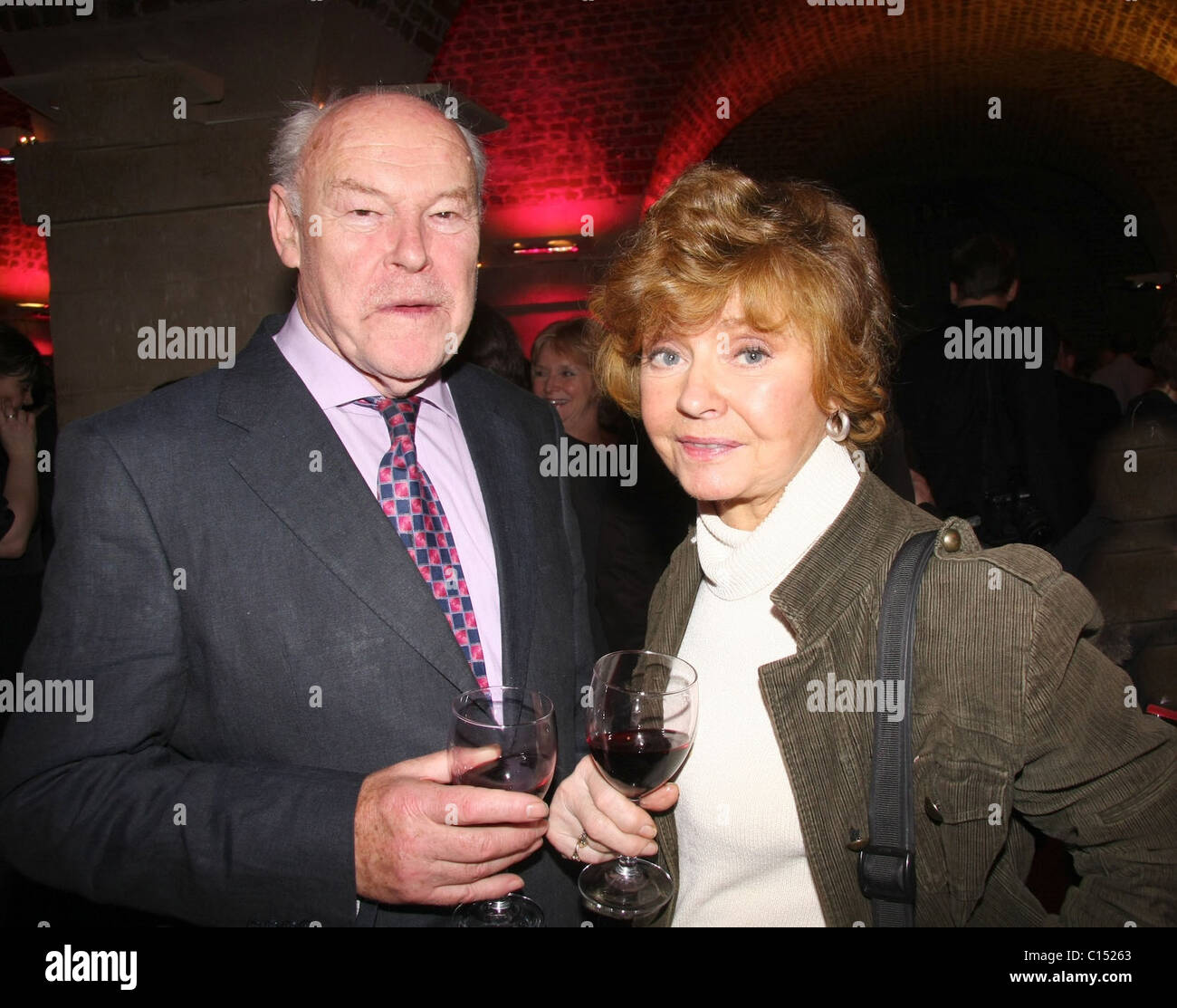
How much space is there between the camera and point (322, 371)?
1.81 m

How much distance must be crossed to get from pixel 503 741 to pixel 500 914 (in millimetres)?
489

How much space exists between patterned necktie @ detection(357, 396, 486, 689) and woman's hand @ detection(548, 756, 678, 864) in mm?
280

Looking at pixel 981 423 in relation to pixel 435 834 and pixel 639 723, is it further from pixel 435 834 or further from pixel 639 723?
pixel 435 834

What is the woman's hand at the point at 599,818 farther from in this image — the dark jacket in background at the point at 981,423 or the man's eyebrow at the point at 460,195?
the dark jacket in background at the point at 981,423

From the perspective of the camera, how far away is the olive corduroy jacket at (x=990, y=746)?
129 cm

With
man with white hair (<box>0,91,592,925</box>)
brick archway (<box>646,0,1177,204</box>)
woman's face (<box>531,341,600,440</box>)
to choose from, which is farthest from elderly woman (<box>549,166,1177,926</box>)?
brick archway (<box>646,0,1177,204</box>)

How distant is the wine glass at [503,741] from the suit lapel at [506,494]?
0.32 m

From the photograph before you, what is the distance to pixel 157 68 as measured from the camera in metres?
3.90

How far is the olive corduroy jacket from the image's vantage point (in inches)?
51.0

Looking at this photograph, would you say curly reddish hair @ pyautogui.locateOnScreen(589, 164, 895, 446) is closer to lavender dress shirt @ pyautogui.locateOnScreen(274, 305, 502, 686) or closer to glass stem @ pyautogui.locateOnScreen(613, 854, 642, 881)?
lavender dress shirt @ pyautogui.locateOnScreen(274, 305, 502, 686)

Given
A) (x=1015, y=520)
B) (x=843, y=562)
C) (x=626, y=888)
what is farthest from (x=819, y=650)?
(x=1015, y=520)

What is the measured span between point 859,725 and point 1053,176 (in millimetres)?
17354

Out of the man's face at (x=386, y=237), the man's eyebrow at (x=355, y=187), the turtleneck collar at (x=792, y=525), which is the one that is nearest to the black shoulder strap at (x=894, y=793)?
the turtleneck collar at (x=792, y=525)

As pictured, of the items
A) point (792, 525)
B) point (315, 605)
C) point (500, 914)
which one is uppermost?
point (792, 525)
